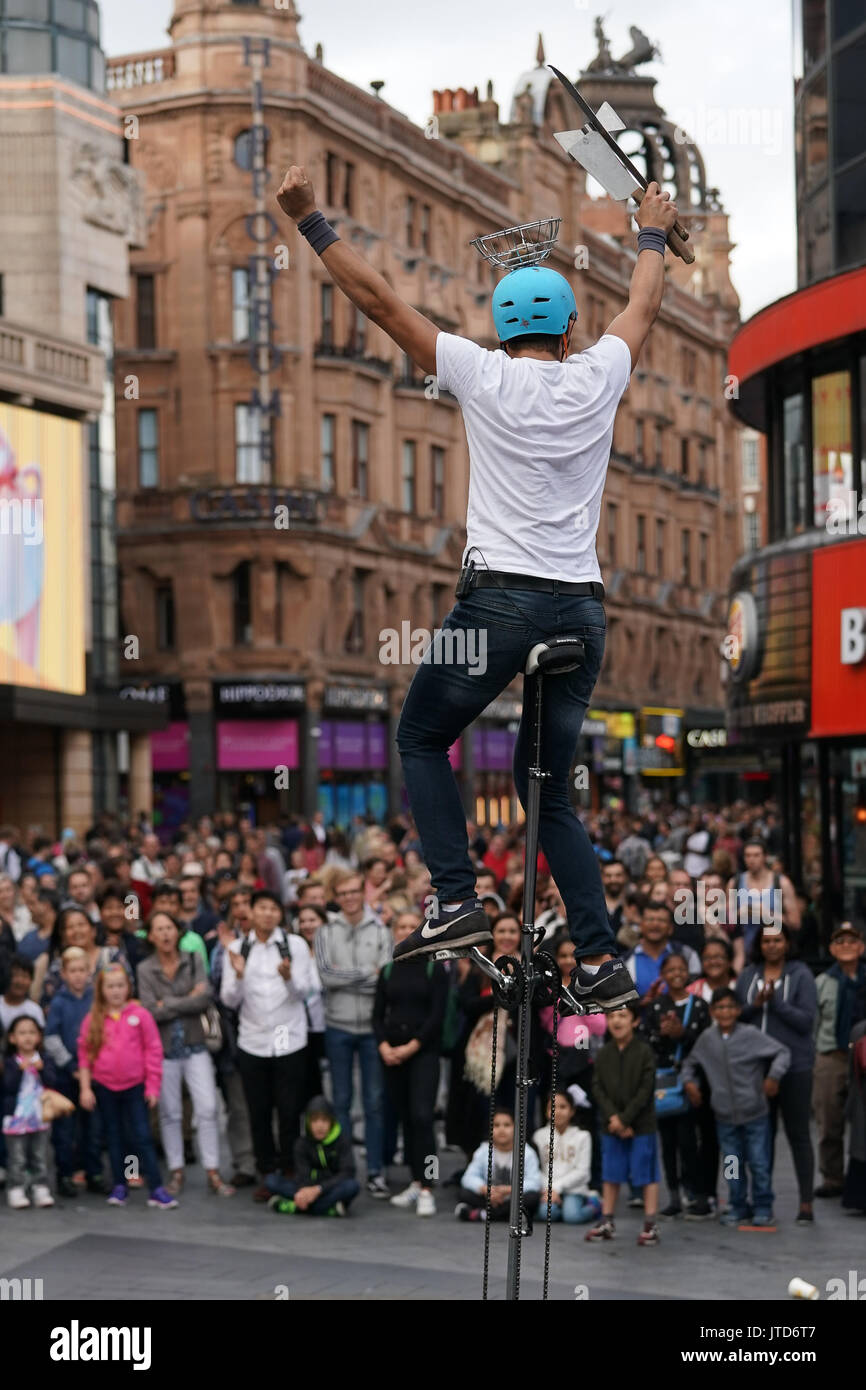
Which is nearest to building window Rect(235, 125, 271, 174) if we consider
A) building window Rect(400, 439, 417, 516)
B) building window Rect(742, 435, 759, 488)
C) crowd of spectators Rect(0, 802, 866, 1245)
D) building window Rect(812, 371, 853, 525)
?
building window Rect(400, 439, 417, 516)

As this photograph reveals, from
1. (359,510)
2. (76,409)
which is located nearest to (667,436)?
(359,510)

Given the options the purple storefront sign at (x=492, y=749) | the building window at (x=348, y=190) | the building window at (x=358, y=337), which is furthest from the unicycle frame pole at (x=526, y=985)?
the purple storefront sign at (x=492, y=749)

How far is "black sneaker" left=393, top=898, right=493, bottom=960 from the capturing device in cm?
493

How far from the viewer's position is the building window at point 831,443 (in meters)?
21.1

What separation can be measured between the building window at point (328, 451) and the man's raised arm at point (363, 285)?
4601 cm

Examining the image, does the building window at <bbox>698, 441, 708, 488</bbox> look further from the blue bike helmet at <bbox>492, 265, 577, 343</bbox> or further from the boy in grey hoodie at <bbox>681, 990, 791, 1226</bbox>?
the blue bike helmet at <bbox>492, 265, 577, 343</bbox>

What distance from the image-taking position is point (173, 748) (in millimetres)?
48719

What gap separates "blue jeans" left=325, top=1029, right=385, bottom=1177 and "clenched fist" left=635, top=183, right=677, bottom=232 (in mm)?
9914

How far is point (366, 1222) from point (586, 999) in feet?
29.3

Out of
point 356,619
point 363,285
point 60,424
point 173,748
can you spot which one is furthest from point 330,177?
point 363,285

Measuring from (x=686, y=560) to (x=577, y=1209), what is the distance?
6434cm

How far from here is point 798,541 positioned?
21906 mm

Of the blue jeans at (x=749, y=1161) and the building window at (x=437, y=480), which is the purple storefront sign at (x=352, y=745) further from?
the blue jeans at (x=749, y=1161)
